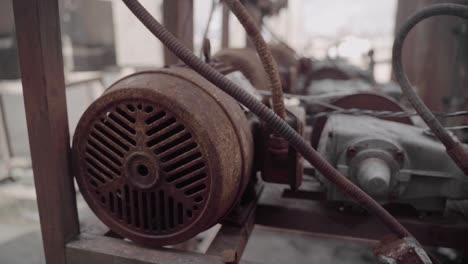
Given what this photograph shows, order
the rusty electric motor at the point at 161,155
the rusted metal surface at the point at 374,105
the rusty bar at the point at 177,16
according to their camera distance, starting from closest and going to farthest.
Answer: the rusty electric motor at the point at 161,155
the rusted metal surface at the point at 374,105
the rusty bar at the point at 177,16

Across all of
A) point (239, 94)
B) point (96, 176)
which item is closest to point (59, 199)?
point (96, 176)

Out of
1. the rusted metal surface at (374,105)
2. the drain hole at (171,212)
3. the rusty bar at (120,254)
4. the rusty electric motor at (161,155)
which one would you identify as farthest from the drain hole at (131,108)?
the rusted metal surface at (374,105)

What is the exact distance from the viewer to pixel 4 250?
160cm

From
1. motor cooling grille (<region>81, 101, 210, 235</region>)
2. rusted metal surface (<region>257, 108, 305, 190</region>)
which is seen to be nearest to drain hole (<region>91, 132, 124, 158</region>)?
motor cooling grille (<region>81, 101, 210, 235</region>)

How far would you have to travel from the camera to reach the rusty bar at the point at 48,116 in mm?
817

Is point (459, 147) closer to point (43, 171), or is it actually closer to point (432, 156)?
point (432, 156)

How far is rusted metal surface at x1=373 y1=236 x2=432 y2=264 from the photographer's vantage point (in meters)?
0.80

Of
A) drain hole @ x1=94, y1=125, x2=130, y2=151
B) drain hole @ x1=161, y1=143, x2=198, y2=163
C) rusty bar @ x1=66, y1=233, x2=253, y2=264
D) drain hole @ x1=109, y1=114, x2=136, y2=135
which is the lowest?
rusty bar @ x1=66, y1=233, x2=253, y2=264

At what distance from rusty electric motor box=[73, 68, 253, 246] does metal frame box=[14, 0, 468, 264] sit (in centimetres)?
4

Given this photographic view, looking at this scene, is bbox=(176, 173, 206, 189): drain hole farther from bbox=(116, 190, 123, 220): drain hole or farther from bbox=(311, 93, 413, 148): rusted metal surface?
bbox=(311, 93, 413, 148): rusted metal surface

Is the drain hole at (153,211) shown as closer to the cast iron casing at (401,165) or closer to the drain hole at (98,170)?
the drain hole at (98,170)

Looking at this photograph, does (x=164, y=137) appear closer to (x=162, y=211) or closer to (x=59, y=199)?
(x=162, y=211)

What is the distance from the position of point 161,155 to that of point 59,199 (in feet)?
1.01

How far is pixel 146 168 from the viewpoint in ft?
2.76
